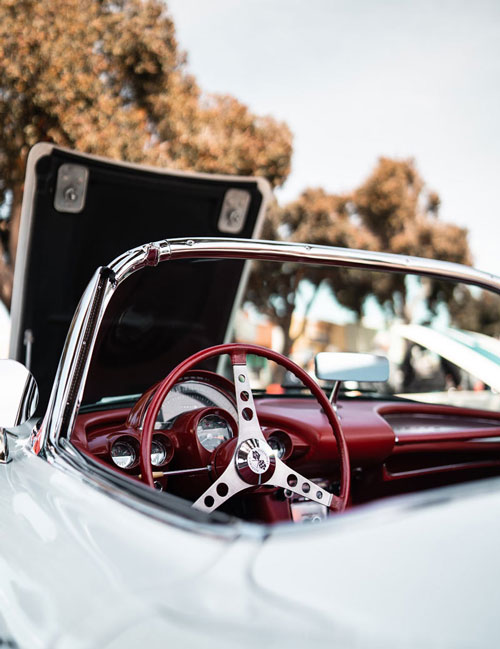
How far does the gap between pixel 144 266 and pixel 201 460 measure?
0.66m

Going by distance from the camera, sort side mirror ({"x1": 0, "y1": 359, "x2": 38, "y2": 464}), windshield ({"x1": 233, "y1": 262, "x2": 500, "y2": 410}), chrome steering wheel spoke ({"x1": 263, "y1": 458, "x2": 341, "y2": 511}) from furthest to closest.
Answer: windshield ({"x1": 233, "y1": 262, "x2": 500, "y2": 410}) < chrome steering wheel spoke ({"x1": 263, "y1": 458, "x2": 341, "y2": 511}) < side mirror ({"x1": 0, "y1": 359, "x2": 38, "y2": 464})

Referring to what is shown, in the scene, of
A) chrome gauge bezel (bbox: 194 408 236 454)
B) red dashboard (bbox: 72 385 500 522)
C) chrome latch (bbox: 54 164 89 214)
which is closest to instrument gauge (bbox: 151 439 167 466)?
red dashboard (bbox: 72 385 500 522)

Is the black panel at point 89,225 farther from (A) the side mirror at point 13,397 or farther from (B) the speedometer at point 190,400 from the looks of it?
(A) the side mirror at point 13,397

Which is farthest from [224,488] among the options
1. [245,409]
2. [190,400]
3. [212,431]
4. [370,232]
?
[370,232]

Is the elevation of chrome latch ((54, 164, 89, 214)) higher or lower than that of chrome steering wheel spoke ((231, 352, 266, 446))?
higher

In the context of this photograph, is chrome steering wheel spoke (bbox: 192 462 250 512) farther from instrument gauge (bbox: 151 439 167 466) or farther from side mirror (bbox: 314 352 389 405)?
side mirror (bbox: 314 352 389 405)

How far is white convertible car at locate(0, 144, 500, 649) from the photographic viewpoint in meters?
0.87

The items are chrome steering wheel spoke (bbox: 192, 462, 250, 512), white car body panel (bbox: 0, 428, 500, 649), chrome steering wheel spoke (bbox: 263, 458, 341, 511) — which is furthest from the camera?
chrome steering wheel spoke (bbox: 263, 458, 341, 511)

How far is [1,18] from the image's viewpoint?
452 inches

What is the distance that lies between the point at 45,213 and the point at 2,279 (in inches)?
390

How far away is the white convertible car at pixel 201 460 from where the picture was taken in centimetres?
87

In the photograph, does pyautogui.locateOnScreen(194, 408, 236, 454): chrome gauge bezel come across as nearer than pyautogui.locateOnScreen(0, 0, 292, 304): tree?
Yes

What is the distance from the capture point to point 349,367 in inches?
100

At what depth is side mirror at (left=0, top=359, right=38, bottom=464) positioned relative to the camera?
1.71m
